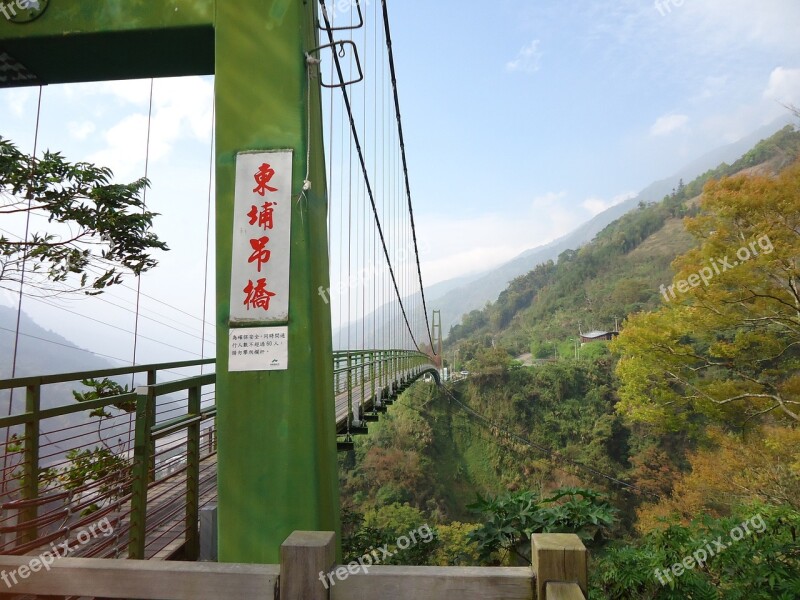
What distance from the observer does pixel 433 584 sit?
2.84ft

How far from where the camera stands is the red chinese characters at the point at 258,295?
1.77 m

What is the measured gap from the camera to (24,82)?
226 centimetres

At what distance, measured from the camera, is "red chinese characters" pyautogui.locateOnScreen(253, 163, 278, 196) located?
1792 millimetres

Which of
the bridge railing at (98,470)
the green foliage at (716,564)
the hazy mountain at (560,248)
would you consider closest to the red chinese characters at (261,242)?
the bridge railing at (98,470)

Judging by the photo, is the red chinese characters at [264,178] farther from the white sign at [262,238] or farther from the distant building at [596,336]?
the distant building at [596,336]

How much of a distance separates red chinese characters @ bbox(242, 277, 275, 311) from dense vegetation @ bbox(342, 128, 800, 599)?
137 centimetres

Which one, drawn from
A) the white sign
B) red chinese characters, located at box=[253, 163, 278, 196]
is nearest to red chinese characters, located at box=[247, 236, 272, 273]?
the white sign

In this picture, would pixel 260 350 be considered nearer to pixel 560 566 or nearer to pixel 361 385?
pixel 560 566

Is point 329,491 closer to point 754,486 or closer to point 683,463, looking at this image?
point 754,486

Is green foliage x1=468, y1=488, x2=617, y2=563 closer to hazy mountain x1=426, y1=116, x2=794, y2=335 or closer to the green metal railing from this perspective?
the green metal railing

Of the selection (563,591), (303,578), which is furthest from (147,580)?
(563,591)

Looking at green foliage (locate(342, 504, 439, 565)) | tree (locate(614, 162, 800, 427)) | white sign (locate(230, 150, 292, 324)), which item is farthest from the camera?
tree (locate(614, 162, 800, 427))

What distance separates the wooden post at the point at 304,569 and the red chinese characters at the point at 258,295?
1.03 m

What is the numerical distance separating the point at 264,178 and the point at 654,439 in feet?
60.7
